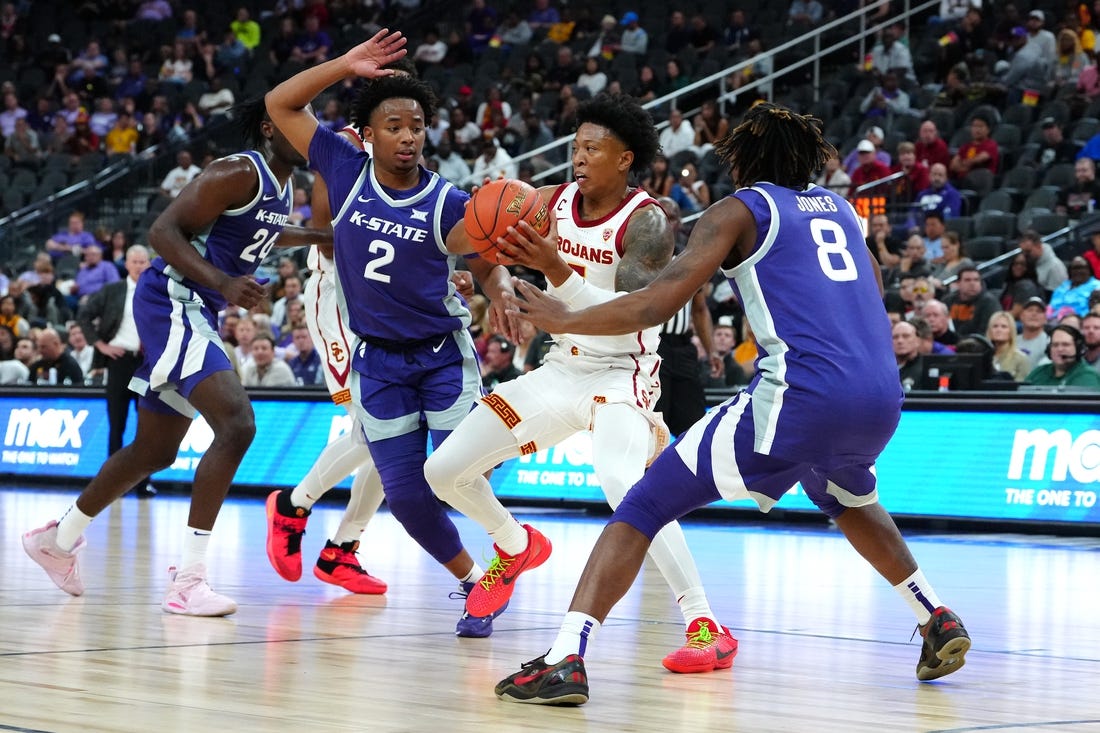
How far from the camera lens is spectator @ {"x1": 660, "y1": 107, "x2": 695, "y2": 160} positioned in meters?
18.2

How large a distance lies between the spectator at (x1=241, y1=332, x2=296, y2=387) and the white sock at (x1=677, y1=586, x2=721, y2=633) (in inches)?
381

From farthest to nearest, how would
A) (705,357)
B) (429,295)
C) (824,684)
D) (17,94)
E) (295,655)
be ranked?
(17,94) → (705,357) → (429,295) → (295,655) → (824,684)

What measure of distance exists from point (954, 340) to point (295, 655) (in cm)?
870

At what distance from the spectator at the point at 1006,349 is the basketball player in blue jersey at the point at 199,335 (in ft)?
22.5

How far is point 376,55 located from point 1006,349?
7.62 metres

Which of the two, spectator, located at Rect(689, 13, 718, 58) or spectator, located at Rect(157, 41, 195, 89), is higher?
spectator, located at Rect(157, 41, 195, 89)

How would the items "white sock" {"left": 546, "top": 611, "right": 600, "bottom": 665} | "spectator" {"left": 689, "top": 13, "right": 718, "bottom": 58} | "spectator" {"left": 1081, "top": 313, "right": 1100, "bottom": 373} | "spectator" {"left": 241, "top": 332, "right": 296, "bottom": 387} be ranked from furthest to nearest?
"spectator" {"left": 689, "top": 13, "right": 718, "bottom": 58} < "spectator" {"left": 241, "top": 332, "right": 296, "bottom": 387} < "spectator" {"left": 1081, "top": 313, "right": 1100, "bottom": 373} < "white sock" {"left": 546, "top": 611, "right": 600, "bottom": 665}

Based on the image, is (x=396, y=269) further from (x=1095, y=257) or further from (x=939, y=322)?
(x=1095, y=257)

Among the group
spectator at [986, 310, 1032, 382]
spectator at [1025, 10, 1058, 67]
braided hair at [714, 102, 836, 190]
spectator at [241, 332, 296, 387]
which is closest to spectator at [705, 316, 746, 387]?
spectator at [986, 310, 1032, 382]

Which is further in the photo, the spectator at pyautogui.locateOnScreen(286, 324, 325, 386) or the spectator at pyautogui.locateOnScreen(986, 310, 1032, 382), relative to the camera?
the spectator at pyautogui.locateOnScreen(286, 324, 325, 386)

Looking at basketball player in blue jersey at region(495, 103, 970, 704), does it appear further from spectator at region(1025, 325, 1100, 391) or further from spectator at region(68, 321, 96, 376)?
spectator at region(68, 321, 96, 376)

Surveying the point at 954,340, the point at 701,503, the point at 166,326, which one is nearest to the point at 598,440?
the point at 701,503

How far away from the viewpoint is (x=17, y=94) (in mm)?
26391

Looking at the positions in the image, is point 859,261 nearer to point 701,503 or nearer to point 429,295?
point 701,503
